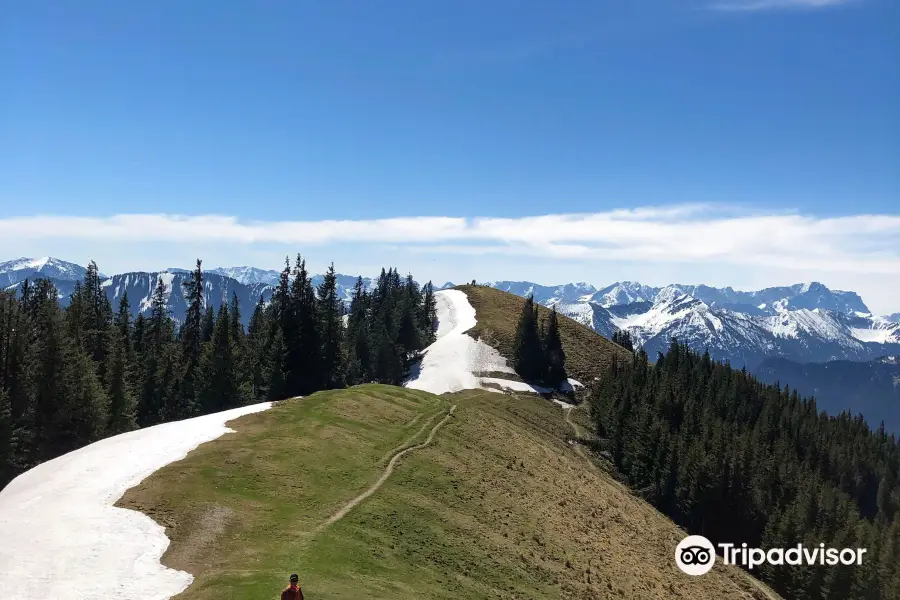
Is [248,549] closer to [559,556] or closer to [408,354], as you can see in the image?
[559,556]

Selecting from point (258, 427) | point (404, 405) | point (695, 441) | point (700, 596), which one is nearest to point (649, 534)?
point (700, 596)

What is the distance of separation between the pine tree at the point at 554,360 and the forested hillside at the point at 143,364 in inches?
1395

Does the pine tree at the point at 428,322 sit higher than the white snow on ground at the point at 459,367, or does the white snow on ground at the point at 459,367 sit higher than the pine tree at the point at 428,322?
the pine tree at the point at 428,322

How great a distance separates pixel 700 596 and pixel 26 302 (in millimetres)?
114613

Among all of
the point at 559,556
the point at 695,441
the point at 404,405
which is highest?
the point at 404,405

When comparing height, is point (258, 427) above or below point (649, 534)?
above

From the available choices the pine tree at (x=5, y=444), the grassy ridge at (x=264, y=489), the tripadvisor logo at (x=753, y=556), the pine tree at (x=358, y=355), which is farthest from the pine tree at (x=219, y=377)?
the tripadvisor logo at (x=753, y=556)

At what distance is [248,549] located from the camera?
25.7m

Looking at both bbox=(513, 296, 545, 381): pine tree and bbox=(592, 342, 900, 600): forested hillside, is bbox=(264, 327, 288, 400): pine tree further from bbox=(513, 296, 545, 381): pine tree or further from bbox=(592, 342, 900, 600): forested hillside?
bbox=(513, 296, 545, 381): pine tree

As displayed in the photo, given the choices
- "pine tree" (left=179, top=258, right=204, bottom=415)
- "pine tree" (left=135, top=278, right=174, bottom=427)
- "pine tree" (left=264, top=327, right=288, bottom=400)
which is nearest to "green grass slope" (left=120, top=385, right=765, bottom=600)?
"pine tree" (left=264, top=327, right=288, bottom=400)

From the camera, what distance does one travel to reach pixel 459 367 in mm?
131500

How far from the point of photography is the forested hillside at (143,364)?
54625 millimetres

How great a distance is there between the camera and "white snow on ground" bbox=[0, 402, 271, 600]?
20922 mm

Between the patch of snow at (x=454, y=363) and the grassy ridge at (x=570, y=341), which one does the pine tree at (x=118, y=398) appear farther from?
the grassy ridge at (x=570, y=341)
